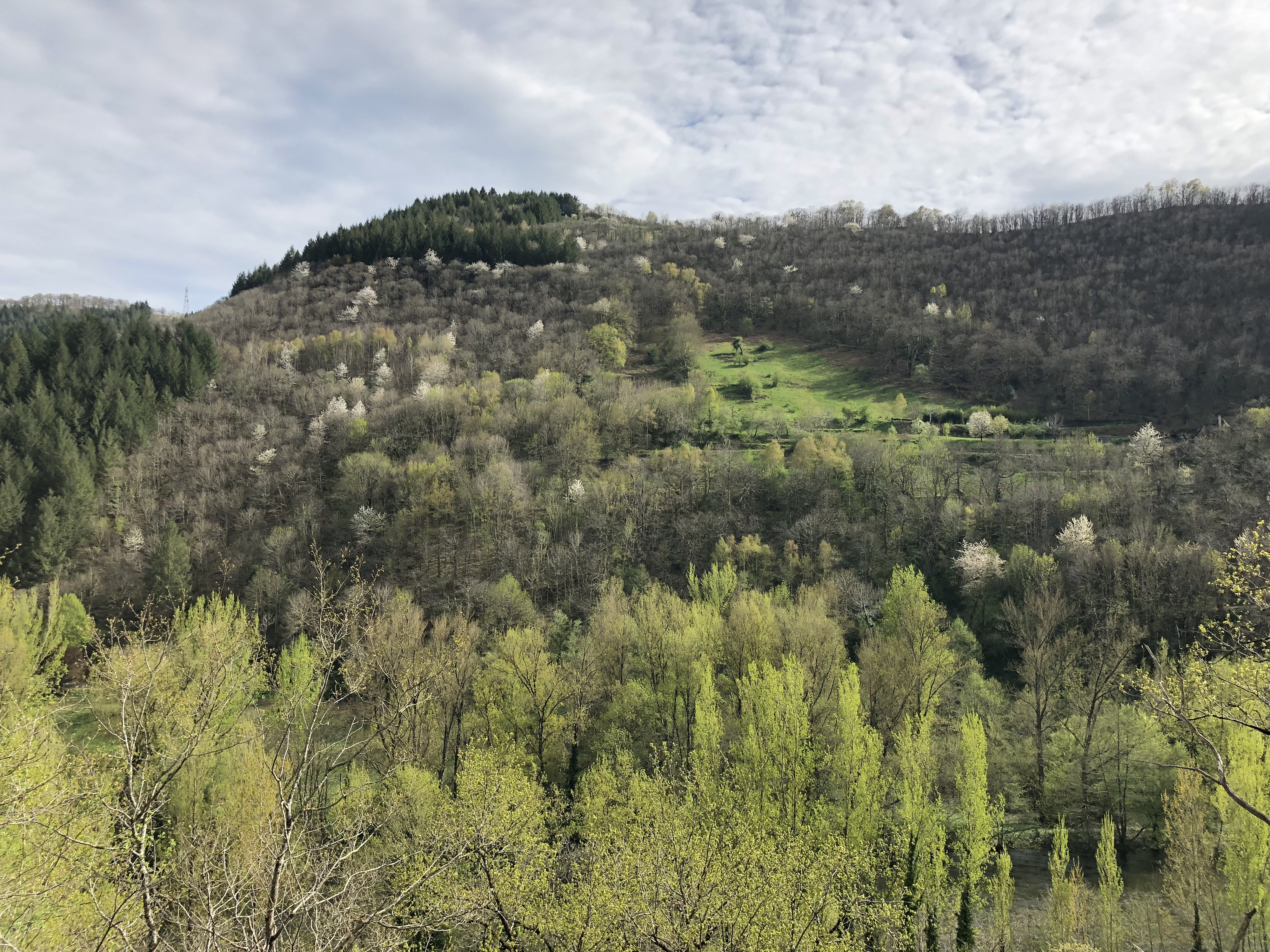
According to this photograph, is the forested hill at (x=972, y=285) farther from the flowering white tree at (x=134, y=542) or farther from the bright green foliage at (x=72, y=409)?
the flowering white tree at (x=134, y=542)

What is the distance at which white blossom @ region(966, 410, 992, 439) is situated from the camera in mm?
75750

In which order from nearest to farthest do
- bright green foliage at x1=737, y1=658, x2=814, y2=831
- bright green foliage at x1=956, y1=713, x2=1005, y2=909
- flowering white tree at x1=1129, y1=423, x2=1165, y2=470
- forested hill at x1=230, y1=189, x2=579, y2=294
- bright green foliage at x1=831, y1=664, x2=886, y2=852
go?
1. bright green foliage at x1=956, y1=713, x2=1005, y2=909
2. bright green foliage at x1=831, y1=664, x2=886, y2=852
3. bright green foliage at x1=737, y1=658, x2=814, y2=831
4. flowering white tree at x1=1129, y1=423, x2=1165, y2=470
5. forested hill at x1=230, y1=189, x2=579, y2=294

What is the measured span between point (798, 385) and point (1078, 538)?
2255 inches

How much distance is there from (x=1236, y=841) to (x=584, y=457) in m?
59.9

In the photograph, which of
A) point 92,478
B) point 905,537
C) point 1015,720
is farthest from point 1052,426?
point 92,478

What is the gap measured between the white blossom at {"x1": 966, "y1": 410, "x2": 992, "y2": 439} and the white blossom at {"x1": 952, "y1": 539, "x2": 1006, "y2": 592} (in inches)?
1226

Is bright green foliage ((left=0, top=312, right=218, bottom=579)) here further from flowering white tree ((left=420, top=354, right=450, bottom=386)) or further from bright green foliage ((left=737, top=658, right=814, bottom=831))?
bright green foliage ((left=737, top=658, right=814, bottom=831))

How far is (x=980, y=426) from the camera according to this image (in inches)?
2985

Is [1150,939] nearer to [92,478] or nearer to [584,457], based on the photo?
[584,457]

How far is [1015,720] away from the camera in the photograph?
119 feet

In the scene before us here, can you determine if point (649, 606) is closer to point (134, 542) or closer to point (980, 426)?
point (134, 542)

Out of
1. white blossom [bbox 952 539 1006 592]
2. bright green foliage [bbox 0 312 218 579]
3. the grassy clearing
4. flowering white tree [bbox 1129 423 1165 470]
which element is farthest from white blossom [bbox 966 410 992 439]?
bright green foliage [bbox 0 312 218 579]

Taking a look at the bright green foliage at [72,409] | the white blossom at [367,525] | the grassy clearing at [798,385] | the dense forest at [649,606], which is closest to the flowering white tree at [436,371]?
the dense forest at [649,606]

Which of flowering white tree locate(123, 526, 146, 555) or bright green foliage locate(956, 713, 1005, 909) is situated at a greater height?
flowering white tree locate(123, 526, 146, 555)
